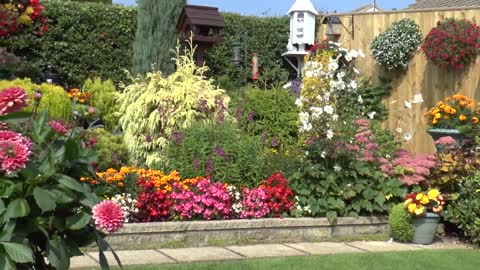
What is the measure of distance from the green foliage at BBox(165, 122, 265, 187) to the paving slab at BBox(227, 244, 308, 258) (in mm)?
962

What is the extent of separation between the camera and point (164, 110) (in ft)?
27.0

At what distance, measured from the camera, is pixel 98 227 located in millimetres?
2914

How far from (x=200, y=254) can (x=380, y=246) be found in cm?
184

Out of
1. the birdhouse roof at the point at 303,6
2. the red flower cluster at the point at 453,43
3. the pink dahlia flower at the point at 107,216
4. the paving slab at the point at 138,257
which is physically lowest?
the paving slab at the point at 138,257

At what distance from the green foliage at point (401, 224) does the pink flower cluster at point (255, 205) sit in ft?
4.20

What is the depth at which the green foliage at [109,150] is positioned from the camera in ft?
25.3

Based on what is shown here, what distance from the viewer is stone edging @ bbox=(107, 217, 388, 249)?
6180mm

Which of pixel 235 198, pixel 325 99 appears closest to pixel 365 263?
pixel 235 198

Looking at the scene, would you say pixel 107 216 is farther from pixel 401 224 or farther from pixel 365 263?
pixel 401 224

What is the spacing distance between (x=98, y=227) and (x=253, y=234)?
3.79 metres

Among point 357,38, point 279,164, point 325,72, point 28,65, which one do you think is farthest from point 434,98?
point 28,65

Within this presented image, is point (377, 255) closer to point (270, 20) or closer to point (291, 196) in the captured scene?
point (291, 196)

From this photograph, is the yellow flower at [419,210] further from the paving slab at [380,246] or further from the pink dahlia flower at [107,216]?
the pink dahlia flower at [107,216]

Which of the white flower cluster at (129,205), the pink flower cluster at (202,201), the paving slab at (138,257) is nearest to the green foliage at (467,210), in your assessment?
the pink flower cluster at (202,201)
